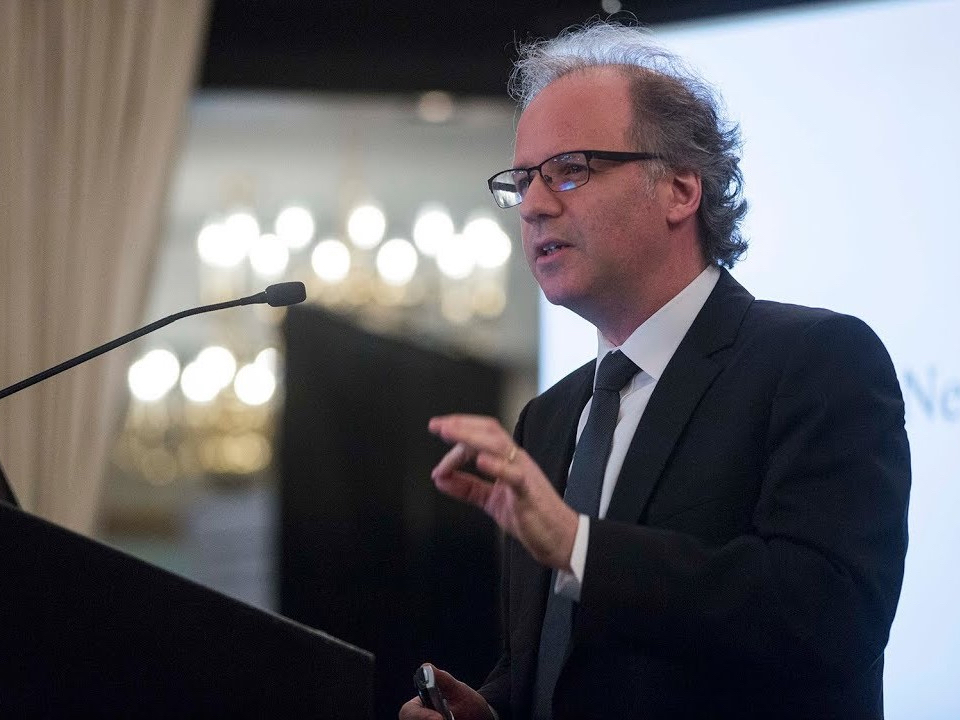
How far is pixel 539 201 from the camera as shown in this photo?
167cm

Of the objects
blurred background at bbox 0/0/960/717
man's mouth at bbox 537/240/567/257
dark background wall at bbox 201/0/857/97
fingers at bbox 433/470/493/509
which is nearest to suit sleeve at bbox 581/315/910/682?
fingers at bbox 433/470/493/509

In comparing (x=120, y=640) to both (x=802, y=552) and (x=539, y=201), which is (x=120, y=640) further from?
(x=539, y=201)

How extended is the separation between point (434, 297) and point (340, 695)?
7.06 metres

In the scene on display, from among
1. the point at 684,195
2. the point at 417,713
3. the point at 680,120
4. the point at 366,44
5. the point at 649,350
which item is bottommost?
the point at 417,713

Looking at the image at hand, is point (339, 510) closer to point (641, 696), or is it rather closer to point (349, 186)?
point (641, 696)

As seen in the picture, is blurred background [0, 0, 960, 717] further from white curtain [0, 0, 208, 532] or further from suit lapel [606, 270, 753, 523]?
suit lapel [606, 270, 753, 523]

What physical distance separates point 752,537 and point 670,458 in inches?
7.7

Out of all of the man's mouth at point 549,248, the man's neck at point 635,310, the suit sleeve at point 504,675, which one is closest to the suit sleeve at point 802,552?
the man's neck at point 635,310

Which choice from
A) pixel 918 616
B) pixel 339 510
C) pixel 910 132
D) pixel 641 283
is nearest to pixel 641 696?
pixel 641 283

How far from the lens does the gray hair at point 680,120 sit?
173 centimetres

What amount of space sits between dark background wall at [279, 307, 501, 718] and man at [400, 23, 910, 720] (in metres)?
1.29

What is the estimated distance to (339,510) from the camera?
3160 mm

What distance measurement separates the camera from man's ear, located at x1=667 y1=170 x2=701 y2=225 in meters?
1.73

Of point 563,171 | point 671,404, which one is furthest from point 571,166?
point 671,404
